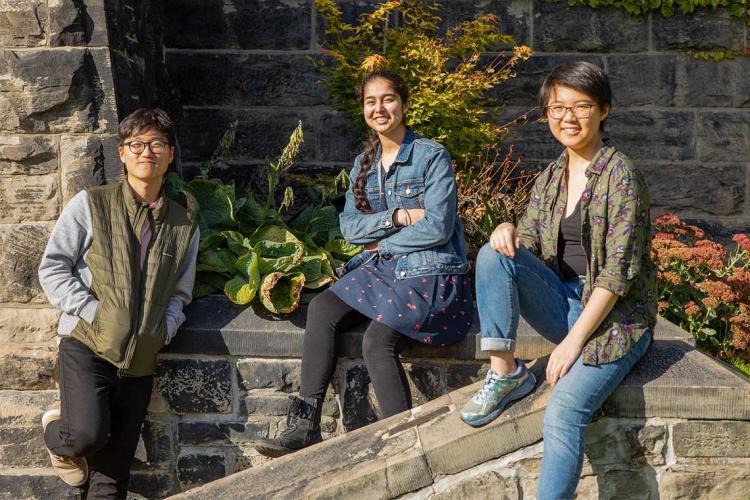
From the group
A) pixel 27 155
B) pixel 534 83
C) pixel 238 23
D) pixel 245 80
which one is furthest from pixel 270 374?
pixel 534 83

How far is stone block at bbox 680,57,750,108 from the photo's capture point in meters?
5.95

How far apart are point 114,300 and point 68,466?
78cm

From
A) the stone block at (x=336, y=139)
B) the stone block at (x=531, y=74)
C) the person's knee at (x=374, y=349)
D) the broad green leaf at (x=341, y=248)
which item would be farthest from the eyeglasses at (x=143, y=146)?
the stone block at (x=531, y=74)

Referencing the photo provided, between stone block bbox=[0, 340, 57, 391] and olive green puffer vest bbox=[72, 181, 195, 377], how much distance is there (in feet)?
2.24

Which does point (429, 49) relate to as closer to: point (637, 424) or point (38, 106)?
point (38, 106)

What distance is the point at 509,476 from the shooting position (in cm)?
321

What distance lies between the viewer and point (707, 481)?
3211 mm

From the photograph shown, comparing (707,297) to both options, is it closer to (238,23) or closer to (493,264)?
(493,264)

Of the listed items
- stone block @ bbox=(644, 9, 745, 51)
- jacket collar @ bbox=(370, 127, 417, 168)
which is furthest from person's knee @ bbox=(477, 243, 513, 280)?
stone block @ bbox=(644, 9, 745, 51)

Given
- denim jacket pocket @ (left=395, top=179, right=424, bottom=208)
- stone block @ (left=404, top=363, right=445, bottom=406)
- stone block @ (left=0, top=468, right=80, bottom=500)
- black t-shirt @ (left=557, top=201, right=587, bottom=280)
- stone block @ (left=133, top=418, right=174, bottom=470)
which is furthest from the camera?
stone block @ (left=0, top=468, right=80, bottom=500)

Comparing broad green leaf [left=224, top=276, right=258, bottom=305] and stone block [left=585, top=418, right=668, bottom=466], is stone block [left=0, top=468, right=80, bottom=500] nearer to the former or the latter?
broad green leaf [left=224, top=276, right=258, bottom=305]

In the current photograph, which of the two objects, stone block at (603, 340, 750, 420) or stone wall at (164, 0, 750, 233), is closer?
stone block at (603, 340, 750, 420)

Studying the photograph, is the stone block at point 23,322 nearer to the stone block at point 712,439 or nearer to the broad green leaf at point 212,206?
the broad green leaf at point 212,206

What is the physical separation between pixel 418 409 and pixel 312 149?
9.28 feet
